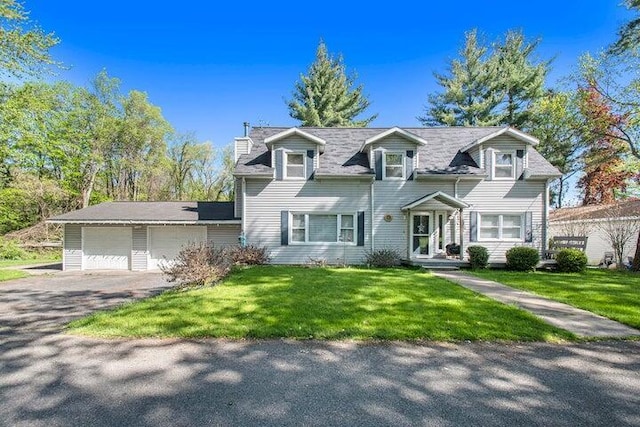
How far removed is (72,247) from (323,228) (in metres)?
12.9

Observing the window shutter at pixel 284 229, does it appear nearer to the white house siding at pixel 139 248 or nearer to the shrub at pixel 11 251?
the white house siding at pixel 139 248

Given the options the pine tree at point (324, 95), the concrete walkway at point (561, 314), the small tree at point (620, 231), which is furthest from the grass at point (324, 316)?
the pine tree at point (324, 95)

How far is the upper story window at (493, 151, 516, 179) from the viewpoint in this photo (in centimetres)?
1459

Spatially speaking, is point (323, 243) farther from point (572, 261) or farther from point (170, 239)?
point (572, 261)

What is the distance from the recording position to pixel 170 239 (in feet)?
52.5

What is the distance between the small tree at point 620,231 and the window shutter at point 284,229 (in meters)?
16.3

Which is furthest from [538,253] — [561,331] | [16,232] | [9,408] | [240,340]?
[16,232]

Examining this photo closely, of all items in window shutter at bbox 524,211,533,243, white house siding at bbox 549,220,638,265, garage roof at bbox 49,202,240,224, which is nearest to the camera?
window shutter at bbox 524,211,533,243

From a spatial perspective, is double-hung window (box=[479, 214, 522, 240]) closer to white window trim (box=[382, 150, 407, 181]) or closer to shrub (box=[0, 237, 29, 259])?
white window trim (box=[382, 150, 407, 181])

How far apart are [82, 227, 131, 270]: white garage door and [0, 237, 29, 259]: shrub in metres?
9.32

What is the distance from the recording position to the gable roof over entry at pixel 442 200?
1362 cm

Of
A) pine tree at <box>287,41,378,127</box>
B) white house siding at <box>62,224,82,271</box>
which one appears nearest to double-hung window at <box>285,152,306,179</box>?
white house siding at <box>62,224,82,271</box>

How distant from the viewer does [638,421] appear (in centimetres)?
279

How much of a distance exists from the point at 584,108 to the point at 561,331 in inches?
609
